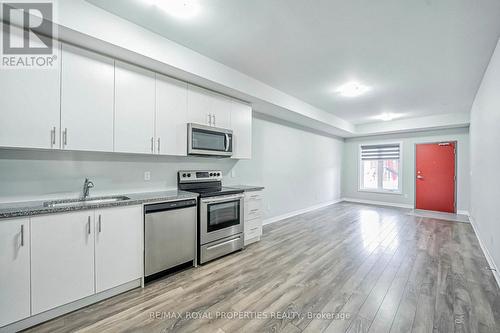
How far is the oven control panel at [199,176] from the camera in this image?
3.30m

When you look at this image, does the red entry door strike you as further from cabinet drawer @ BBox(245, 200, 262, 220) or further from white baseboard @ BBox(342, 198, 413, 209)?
cabinet drawer @ BBox(245, 200, 262, 220)

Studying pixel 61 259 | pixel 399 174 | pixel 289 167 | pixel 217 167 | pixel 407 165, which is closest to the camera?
pixel 61 259

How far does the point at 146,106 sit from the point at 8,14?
48.2 inches

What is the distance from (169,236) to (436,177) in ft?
23.9

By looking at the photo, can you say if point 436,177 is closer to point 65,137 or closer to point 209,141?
point 209,141

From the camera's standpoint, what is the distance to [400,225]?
4.85m

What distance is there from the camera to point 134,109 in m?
2.56

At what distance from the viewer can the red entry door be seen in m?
6.11

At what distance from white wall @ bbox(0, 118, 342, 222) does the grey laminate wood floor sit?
4.04ft

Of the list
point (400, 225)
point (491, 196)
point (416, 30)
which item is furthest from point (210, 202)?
point (400, 225)

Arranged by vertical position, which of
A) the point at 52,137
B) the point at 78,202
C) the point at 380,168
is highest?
the point at 52,137

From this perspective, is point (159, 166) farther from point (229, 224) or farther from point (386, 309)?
point (386, 309)

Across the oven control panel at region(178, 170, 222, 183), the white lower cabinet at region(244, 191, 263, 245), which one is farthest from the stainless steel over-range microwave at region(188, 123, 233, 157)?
the white lower cabinet at region(244, 191, 263, 245)

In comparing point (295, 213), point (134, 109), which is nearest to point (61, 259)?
point (134, 109)
